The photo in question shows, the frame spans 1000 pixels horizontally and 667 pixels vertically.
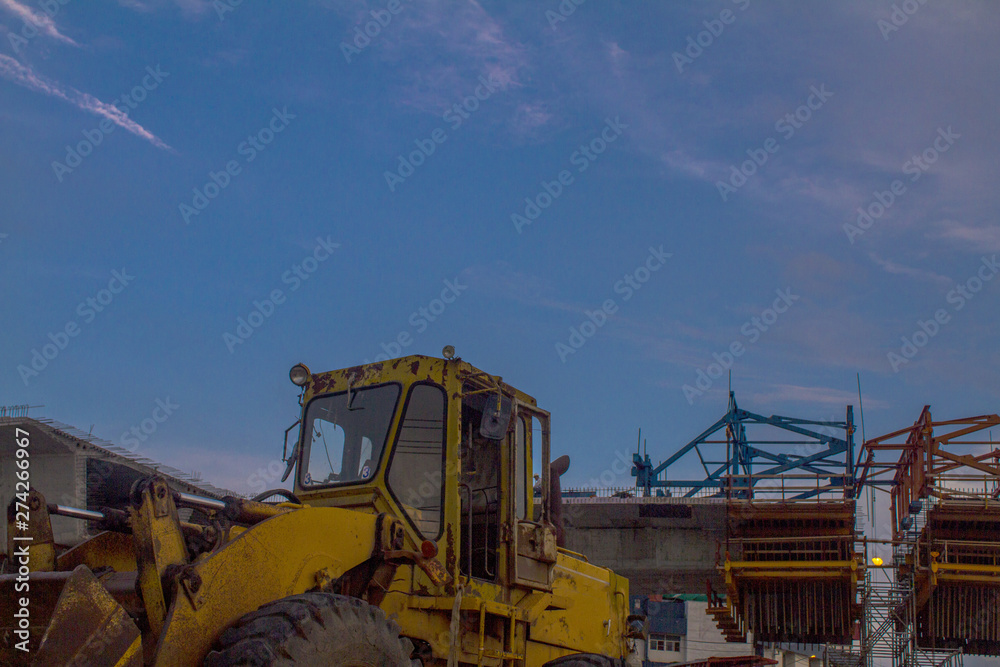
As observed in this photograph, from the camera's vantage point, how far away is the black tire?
520 centimetres

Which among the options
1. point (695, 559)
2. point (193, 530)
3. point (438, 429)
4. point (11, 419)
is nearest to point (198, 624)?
point (193, 530)

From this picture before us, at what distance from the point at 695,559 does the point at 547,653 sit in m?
18.7

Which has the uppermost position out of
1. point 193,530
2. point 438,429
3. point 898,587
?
point 438,429

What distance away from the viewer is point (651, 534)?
88.0 feet

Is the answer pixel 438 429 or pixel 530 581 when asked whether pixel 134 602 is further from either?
pixel 530 581

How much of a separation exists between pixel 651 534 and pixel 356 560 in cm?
2117

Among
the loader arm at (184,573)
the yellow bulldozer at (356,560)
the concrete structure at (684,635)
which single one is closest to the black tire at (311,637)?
the yellow bulldozer at (356,560)

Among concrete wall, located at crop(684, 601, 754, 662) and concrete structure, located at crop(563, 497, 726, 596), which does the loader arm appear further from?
concrete wall, located at crop(684, 601, 754, 662)

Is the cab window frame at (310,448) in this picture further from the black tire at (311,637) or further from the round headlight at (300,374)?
the black tire at (311,637)

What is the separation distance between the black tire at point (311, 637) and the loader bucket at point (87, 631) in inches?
18.7

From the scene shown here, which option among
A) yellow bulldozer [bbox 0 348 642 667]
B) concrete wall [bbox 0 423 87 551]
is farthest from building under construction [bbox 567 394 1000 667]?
concrete wall [bbox 0 423 87 551]

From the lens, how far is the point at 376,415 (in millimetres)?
7902

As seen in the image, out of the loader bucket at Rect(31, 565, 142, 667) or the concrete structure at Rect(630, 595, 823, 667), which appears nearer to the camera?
the loader bucket at Rect(31, 565, 142, 667)

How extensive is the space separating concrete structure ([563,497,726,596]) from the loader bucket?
73.2 ft
